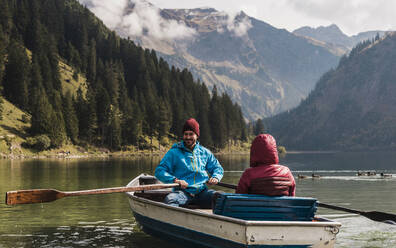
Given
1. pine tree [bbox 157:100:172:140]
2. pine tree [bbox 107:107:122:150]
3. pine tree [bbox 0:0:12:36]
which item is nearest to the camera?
pine tree [bbox 107:107:122:150]

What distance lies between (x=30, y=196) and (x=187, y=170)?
536 cm

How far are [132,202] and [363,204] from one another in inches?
732

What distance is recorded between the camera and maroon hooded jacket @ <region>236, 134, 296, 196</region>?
1186 cm

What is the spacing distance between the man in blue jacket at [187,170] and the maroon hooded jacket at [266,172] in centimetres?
415

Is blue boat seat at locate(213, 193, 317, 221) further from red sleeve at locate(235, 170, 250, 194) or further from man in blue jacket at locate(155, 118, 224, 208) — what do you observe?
man in blue jacket at locate(155, 118, 224, 208)

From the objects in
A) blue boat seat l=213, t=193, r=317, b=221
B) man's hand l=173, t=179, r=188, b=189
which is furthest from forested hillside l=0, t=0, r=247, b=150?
blue boat seat l=213, t=193, r=317, b=221

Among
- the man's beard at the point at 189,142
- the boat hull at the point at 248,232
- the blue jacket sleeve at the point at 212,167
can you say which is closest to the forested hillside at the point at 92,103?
the blue jacket sleeve at the point at 212,167

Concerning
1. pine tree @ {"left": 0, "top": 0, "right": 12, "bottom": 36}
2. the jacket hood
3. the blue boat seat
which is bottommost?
the blue boat seat

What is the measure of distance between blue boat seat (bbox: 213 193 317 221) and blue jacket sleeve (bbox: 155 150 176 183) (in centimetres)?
361

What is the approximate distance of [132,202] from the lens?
1908cm

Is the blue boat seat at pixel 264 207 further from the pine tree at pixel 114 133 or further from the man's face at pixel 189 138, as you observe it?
the pine tree at pixel 114 133

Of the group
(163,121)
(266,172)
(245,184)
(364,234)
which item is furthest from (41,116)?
(266,172)

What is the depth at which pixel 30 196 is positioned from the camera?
1405 cm

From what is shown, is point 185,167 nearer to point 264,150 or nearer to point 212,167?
point 212,167
